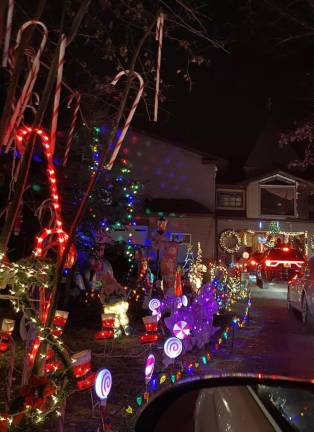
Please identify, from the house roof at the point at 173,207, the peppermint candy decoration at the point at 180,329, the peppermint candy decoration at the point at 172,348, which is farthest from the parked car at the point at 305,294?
the house roof at the point at 173,207

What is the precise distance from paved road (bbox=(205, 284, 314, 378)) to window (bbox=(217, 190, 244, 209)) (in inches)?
623

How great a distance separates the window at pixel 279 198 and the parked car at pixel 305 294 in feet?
57.5

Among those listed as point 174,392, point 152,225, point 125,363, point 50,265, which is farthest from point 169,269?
point 152,225

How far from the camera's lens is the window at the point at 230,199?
29656 mm

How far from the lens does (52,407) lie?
161 inches

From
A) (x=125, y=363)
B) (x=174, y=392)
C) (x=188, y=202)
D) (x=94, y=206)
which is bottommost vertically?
(x=125, y=363)

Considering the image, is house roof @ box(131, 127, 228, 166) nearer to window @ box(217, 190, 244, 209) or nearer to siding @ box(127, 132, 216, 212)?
siding @ box(127, 132, 216, 212)

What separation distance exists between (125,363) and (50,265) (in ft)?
11.9

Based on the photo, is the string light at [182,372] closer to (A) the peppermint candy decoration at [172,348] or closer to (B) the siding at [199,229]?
(A) the peppermint candy decoration at [172,348]

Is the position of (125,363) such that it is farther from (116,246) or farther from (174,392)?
(116,246)

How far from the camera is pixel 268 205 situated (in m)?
29.9

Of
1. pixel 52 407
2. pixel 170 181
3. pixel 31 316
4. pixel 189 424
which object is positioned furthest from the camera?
pixel 170 181

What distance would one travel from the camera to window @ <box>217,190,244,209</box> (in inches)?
1168

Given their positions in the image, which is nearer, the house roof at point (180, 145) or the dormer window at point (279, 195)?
the house roof at point (180, 145)
